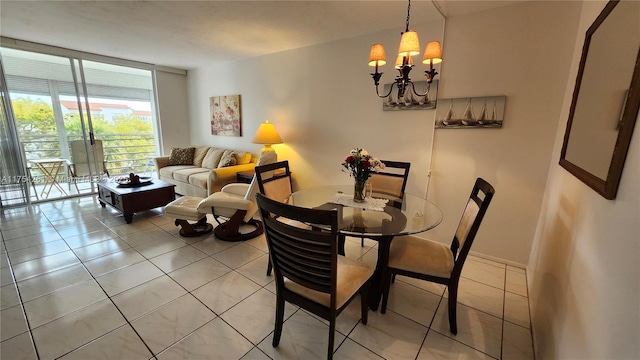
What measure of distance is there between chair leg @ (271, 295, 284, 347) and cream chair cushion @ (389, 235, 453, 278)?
0.75 metres

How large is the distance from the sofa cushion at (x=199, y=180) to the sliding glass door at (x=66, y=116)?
203 cm

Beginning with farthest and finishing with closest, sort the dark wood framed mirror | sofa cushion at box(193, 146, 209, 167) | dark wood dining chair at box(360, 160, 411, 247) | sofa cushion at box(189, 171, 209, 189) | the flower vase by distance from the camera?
sofa cushion at box(193, 146, 209, 167) → sofa cushion at box(189, 171, 209, 189) → dark wood dining chair at box(360, 160, 411, 247) → the flower vase → the dark wood framed mirror

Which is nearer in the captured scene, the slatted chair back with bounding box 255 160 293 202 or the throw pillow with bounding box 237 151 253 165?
the slatted chair back with bounding box 255 160 293 202

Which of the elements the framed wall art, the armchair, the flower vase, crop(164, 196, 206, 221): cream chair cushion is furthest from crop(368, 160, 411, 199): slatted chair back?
the framed wall art

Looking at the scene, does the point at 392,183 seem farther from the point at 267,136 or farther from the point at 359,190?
the point at 267,136

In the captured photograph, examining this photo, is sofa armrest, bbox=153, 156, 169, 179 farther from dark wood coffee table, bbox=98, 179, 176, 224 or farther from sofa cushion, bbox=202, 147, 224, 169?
dark wood coffee table, bbox=98, 179, 176, 224

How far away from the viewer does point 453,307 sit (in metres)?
1.62

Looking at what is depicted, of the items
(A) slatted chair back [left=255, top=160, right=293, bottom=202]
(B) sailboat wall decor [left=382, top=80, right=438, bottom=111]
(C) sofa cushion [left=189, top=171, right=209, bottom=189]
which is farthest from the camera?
(C) sofa cushion [left=189, top=171, right=209, bottom=189]

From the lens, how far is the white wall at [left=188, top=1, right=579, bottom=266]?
2143 millimetres

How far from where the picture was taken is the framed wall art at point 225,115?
4.66m

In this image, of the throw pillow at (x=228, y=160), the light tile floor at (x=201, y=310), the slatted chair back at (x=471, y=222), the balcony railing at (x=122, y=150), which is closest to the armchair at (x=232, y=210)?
the light tile floor at (x=201, y=310)

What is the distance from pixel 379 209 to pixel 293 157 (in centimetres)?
234

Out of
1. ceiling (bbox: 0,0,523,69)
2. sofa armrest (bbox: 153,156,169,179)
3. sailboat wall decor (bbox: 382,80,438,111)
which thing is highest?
ceiling (bbox: 0,0,523,69)

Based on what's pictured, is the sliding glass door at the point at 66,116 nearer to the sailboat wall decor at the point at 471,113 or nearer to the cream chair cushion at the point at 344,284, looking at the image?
the cream chair cushion at the point at 344,284
